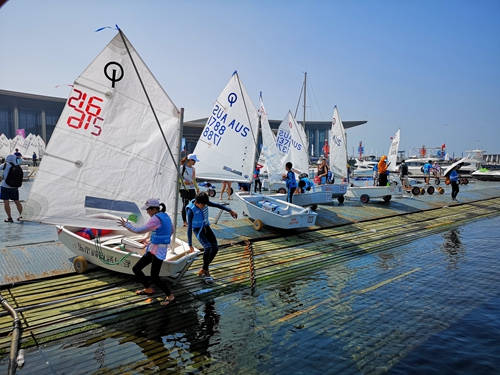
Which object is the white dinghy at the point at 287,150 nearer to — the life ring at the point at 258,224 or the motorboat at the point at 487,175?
the life ring at the point at 258,224

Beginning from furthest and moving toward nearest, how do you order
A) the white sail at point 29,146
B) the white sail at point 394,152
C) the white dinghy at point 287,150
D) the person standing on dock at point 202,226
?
the white sail at point 29,146 → the white sail at point 394,152 → the white dinghy at point 287,150 → the person standing on dock at point 202,226

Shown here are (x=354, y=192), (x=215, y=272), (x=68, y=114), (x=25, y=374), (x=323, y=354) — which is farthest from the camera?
(x=354, y=192)

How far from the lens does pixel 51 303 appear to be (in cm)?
709

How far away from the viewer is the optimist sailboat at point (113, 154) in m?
7.31

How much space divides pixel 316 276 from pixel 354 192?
11055 millimetres

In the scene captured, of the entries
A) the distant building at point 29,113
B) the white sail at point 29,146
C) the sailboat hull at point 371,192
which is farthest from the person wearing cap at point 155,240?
the distant building at point 29,113

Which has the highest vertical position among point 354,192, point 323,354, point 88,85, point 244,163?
point 88,85

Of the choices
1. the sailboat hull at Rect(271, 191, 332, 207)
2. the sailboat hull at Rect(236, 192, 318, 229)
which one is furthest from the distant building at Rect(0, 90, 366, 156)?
the sailboat hull at Rect(236, 192, 318, 229)

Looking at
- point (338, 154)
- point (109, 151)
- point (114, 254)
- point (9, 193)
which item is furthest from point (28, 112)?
point (114, 254)

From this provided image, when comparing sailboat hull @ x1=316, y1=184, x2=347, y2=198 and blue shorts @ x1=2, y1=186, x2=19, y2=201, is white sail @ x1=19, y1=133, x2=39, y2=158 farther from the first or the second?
sailboat hull @ x1=316, y1=184, x2=347, y2=198

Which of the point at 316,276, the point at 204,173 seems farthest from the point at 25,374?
the point at 204,173

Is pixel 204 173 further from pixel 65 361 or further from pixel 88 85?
pixel 65 361

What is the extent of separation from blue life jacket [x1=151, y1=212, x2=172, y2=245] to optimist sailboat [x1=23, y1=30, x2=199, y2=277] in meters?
0.47

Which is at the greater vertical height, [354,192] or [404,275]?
[354,192]
